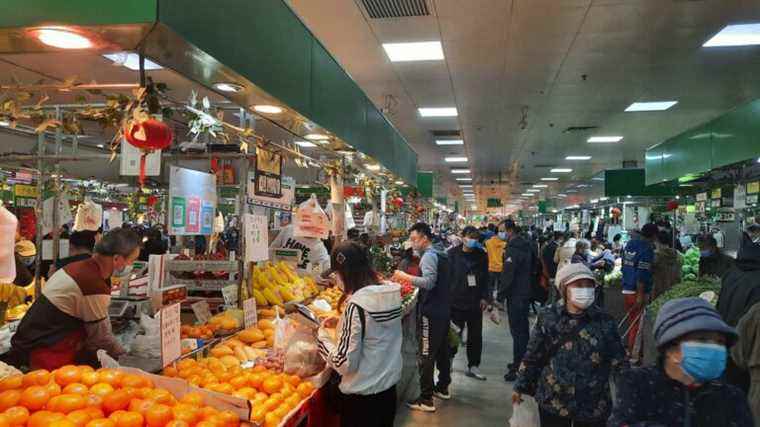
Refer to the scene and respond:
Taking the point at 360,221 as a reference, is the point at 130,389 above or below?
below

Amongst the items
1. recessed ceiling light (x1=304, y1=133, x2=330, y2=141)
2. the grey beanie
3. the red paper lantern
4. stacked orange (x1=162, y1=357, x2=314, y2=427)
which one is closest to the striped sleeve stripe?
stacked orange (x1=162, y1=357, x2=314, y2=427)

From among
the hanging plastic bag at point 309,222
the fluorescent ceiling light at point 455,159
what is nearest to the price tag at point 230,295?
the hanging plastic bag at point 309,222

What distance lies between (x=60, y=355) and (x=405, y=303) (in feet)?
11.1

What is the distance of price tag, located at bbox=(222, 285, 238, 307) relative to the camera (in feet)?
13.5

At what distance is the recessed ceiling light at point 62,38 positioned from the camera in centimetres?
217

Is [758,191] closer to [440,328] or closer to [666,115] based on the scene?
[440,328]

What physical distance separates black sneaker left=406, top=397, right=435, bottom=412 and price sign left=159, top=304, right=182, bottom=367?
10.2ft

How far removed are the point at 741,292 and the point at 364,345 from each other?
311cm

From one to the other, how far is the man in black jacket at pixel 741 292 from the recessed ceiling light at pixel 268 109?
3.77 metres

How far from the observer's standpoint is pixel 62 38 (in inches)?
88.5

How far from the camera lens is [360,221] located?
1213 centimetres

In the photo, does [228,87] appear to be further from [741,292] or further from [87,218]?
[741,292]

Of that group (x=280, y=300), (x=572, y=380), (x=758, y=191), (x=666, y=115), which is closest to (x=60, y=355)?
(x=280, y=300)

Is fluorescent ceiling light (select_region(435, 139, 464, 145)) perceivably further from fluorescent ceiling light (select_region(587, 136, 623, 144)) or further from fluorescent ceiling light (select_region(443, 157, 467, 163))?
fluorescent ceiling light (select_region(587, 136, 623, 144))
